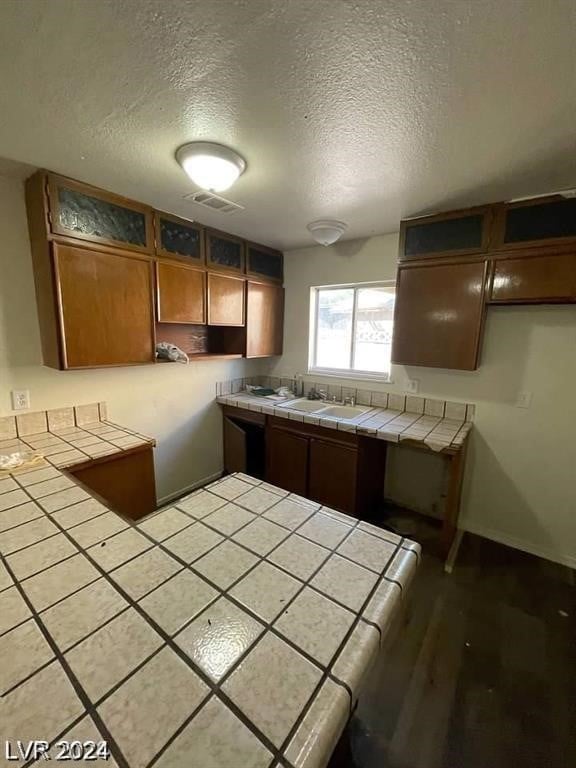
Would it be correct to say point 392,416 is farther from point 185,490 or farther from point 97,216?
point 97,216

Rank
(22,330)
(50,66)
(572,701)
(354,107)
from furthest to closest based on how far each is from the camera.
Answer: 1. (22,330)
2. (572,701)
3. (354,107)
4. (50,66)

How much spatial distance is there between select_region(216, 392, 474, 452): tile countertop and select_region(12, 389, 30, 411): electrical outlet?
151 cm

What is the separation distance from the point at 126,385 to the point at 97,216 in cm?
112

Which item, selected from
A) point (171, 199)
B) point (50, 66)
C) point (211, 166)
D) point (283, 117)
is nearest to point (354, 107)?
point (283, 117)

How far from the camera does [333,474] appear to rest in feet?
8.09

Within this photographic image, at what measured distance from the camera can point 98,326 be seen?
1903mm

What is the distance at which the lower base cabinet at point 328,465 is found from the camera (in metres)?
2.38

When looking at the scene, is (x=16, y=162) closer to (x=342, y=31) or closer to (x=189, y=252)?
(x=189, y=252)

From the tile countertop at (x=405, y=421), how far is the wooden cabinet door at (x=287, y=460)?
0.19m

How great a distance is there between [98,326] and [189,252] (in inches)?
34.7

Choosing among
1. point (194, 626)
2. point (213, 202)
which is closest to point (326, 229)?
point (213, 202)

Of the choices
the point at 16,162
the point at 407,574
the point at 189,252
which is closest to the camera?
the point at 407,574

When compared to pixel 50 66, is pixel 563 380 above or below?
below

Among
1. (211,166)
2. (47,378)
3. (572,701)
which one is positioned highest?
(211,166)
